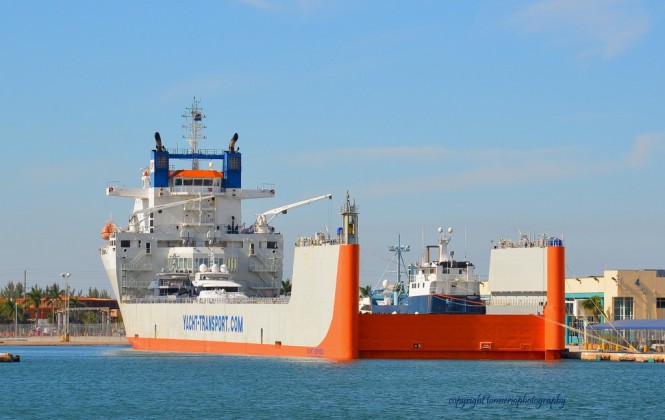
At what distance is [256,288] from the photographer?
256 feet

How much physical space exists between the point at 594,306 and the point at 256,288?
2116cm

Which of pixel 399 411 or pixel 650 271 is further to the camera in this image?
pixel 650 271

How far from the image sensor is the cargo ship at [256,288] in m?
57.9

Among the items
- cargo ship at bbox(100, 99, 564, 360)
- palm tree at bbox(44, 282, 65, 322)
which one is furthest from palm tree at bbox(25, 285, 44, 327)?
cargo ship at bbox(100, 99, 564, 360)

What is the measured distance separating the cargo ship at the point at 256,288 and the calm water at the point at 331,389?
3.83 feet

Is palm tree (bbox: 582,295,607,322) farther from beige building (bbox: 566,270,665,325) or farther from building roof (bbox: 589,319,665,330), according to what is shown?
building roof (bbox: 589,319,665,330)

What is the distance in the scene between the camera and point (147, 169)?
81.6m

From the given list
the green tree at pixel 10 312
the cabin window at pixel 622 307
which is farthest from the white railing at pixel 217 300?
the green tree at pixel 10 312

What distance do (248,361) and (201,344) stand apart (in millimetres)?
9517

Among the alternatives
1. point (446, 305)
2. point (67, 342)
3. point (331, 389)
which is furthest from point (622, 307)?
point (67, 342)

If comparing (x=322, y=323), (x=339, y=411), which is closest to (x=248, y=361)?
(x=322, y=323)

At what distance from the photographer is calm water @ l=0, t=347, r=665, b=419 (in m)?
42.5

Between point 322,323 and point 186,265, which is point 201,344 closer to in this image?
point 186,265

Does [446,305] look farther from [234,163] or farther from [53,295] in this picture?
[53,295]
